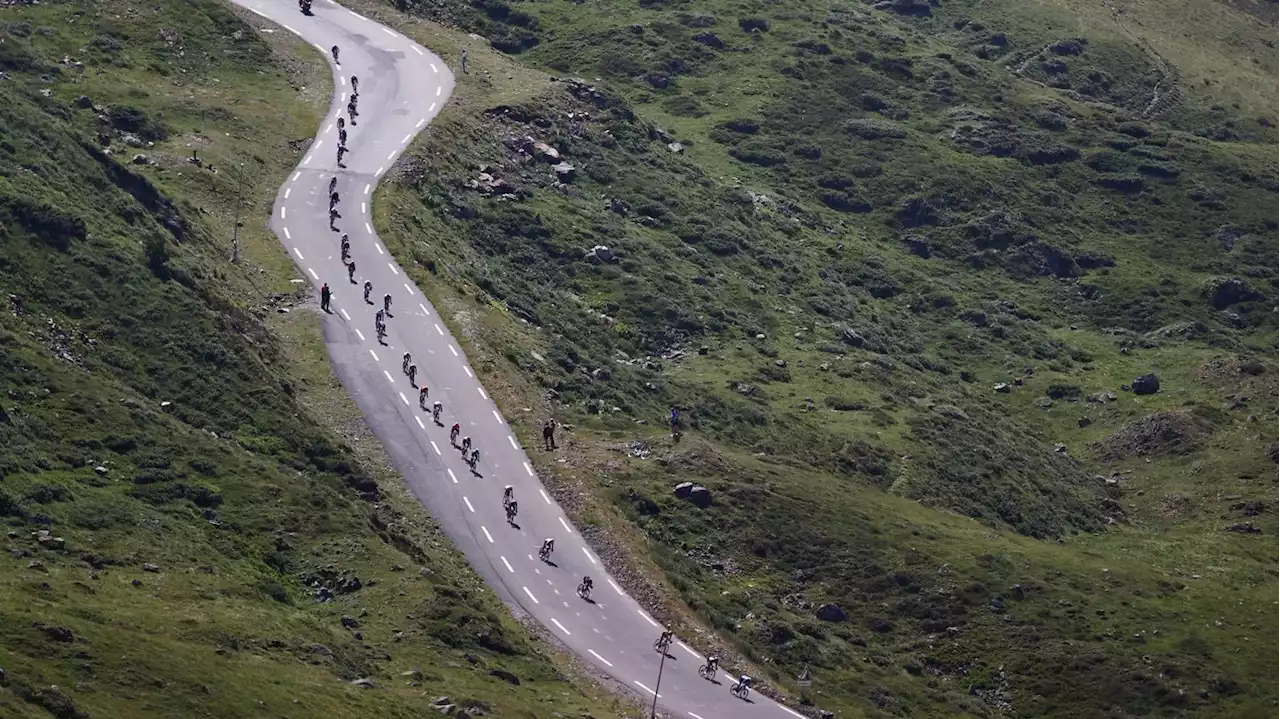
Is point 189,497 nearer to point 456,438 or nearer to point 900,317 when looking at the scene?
point 456,438

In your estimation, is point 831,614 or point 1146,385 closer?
point 831,614

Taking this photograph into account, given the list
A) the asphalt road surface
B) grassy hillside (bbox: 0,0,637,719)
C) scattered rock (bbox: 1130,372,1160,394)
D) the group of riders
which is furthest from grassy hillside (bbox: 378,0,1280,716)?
grassy hillside (bbox: 0,0,637,719)

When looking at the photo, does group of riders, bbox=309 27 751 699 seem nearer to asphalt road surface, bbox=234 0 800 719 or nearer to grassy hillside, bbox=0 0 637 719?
asphalt road surface, bbox=234 0 800 719

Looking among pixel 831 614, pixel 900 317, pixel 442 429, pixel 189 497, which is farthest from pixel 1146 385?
pixel 189 497

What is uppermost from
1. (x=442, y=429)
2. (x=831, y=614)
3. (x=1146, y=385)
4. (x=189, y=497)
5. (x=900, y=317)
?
(x=189, y=497)

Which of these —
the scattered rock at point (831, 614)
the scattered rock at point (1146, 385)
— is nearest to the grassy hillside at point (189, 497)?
the scattered rock at point (831, 614)

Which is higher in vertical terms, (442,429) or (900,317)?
(442,429)

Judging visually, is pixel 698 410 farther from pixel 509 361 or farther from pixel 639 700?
pixel 639 700
